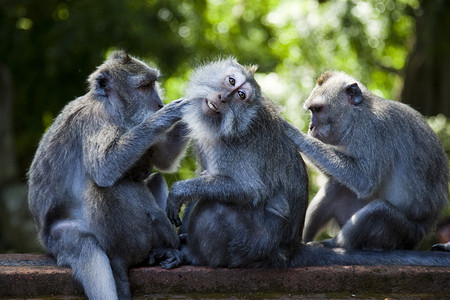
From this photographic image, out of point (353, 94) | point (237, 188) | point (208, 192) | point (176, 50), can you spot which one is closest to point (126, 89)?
point (208, 192)

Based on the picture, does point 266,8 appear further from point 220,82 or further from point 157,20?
point 220,82

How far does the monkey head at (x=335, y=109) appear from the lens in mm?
5520

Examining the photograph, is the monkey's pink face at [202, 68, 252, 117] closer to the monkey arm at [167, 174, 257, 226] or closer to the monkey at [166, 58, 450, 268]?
the monkey at [166, 58, 450, 268]

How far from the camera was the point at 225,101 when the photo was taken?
15.3ft

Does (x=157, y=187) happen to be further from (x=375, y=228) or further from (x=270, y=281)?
(x=375, y=228)

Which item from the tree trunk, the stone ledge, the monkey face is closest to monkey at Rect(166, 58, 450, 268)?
the stone ledge

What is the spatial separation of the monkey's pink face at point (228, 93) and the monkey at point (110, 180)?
0.32 metres

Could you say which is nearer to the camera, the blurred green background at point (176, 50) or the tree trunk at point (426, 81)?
the blurred green background at point (176, 50)

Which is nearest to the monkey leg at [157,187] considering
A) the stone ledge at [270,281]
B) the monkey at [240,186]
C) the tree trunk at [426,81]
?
the monkey at [240,186]

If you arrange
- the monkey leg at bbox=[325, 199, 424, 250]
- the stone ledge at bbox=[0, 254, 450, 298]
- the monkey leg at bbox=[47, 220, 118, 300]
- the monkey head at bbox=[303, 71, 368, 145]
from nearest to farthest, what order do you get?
the monkey leg at bbox=[47, 220, 118, 300] < the stone ledge at bbox=[0, 254, 450, 298] < the monkey leg at bbox=[325, 199, 424, 250] < the monkey head at bbox=[303, 71, 368, 145]

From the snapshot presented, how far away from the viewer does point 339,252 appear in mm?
5000

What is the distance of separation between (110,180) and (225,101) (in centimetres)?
105

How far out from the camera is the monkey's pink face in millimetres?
4621

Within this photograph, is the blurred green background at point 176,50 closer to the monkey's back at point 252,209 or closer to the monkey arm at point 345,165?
the monkey arm at point 345,165
